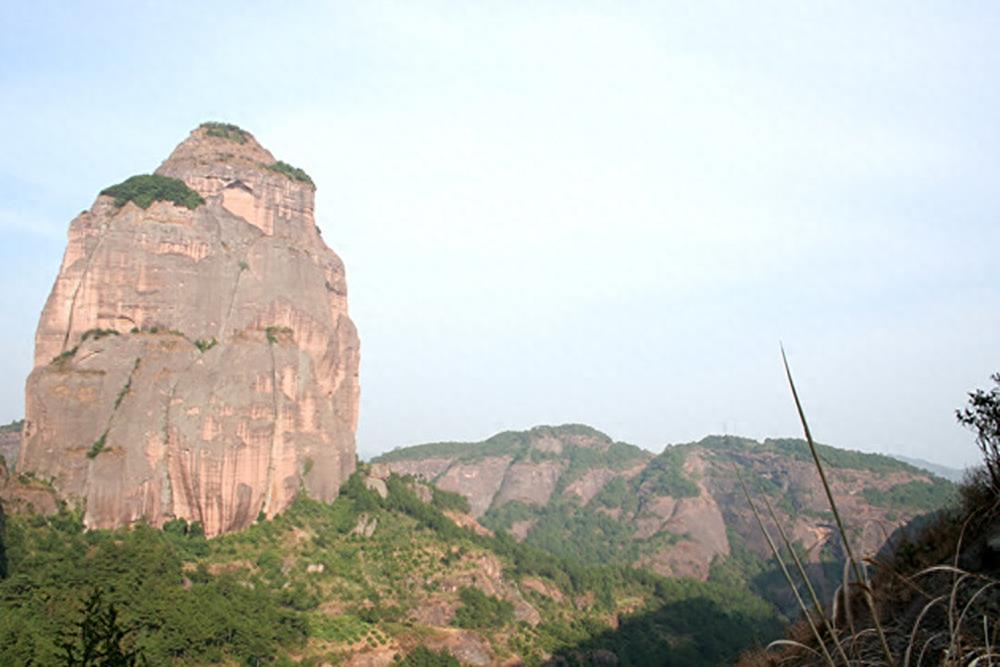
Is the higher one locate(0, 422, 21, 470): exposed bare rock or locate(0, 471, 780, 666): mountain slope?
locate(0, 422, 21, 470): exposed bare rock

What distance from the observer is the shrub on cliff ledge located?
160 feet

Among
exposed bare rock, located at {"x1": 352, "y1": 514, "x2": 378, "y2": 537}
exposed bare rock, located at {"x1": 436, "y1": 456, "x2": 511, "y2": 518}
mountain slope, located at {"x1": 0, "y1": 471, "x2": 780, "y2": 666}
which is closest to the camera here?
mountain slope, located at {"x1": 0, "y1": 471, "x2": 780, "y2": 666}

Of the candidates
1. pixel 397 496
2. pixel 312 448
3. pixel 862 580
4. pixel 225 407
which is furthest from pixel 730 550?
pixel 862 580

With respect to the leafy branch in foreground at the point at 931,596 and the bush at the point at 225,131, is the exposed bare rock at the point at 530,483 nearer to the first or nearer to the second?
the bush at the point at 225,131

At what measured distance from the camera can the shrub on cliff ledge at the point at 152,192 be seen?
48.8m

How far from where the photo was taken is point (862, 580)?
2584mm

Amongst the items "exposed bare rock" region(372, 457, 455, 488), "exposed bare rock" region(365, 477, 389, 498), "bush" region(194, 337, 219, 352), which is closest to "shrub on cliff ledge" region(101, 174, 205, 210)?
"bush" region(194, 337, 219, 352)

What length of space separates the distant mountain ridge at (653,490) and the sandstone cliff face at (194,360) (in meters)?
55.1

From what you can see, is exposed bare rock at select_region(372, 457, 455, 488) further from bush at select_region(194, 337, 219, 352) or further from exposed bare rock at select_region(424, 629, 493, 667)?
exposed bare rock at select_region(424, 629, 493, 667)

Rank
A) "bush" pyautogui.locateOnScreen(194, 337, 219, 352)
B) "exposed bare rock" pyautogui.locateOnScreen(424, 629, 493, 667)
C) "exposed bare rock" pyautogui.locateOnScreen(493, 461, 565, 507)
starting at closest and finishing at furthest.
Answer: "exposed bare rock" pyautogui.locateOnScreen(424, 629, 493, 667) < "bush" pyautogui.locateOnScreen(194, 337, 219, 352) < "exposed bare rock" pyautogui.locateOnScreen(493, 461, 565, 507)

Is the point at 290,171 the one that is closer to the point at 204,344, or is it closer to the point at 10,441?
the point at 204,344

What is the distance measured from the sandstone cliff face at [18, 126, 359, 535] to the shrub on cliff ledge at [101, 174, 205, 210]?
2.18 ft

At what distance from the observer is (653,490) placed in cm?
11969

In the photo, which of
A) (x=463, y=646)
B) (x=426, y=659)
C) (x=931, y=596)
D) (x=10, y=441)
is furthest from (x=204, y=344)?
(x=931, y=596)
